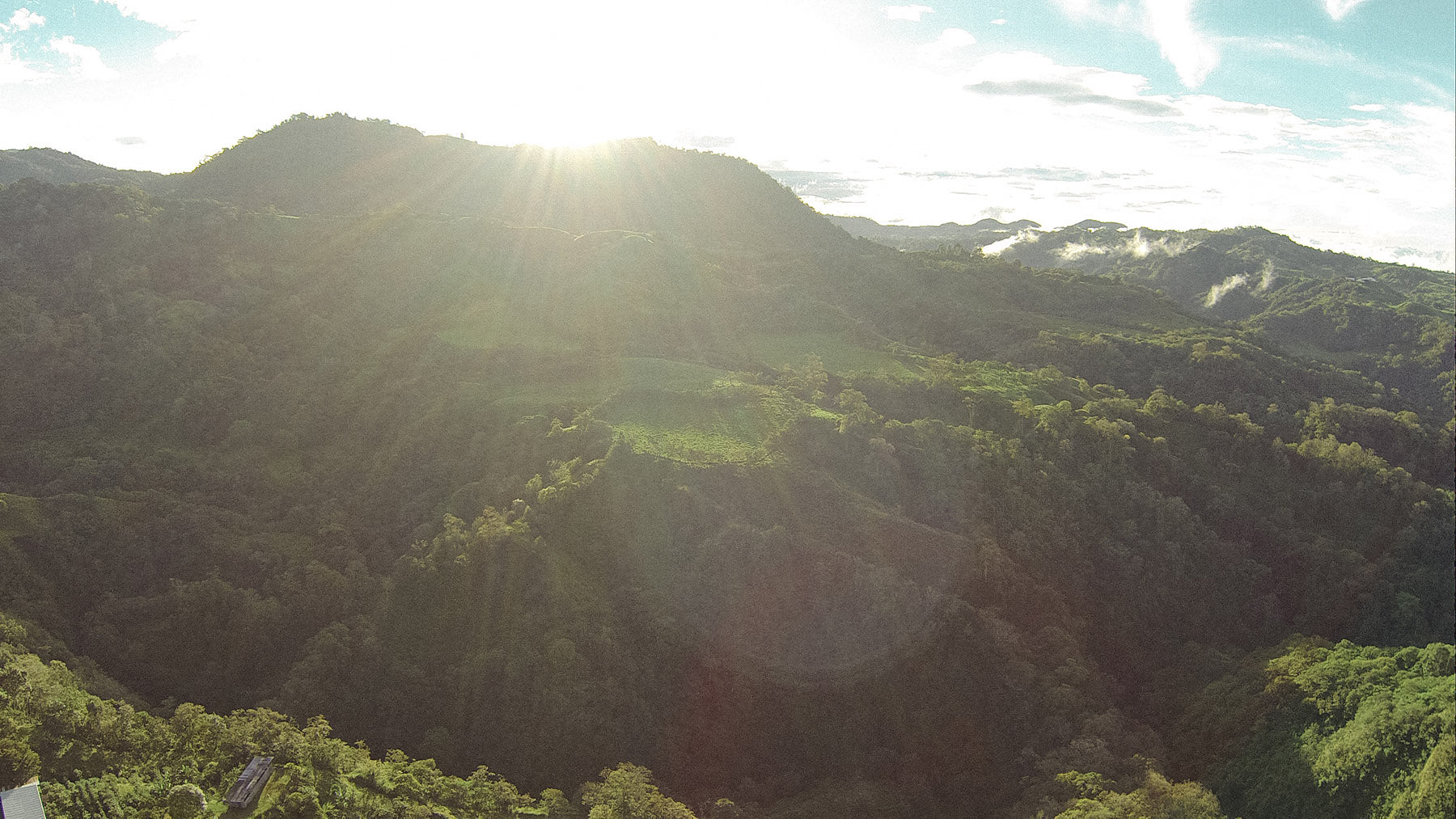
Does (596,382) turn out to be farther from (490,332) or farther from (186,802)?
(186,802)

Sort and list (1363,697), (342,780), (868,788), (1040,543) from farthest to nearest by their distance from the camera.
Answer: (1040,543) → (868,788) → (1363,697) → (342,780)

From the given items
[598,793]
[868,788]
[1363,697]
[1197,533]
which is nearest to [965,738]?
[868,788]

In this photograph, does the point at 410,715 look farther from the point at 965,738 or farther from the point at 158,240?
the point at 158,240

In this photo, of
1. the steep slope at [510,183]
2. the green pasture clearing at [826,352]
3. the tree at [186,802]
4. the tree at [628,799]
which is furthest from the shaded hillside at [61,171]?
the tree at [628,799]

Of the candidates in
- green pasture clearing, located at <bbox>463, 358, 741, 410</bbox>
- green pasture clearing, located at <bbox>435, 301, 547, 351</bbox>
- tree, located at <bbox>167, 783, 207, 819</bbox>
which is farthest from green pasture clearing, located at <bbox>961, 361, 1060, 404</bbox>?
tree, located at <bbox>167, 783, 207, 819</bbox>

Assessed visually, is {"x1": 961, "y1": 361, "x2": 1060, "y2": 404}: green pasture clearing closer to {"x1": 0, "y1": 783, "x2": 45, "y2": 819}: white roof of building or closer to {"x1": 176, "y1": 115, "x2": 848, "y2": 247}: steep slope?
{"x1": 0, "y1": 783, "x2": 45, "y2": 819}: white roof of building
